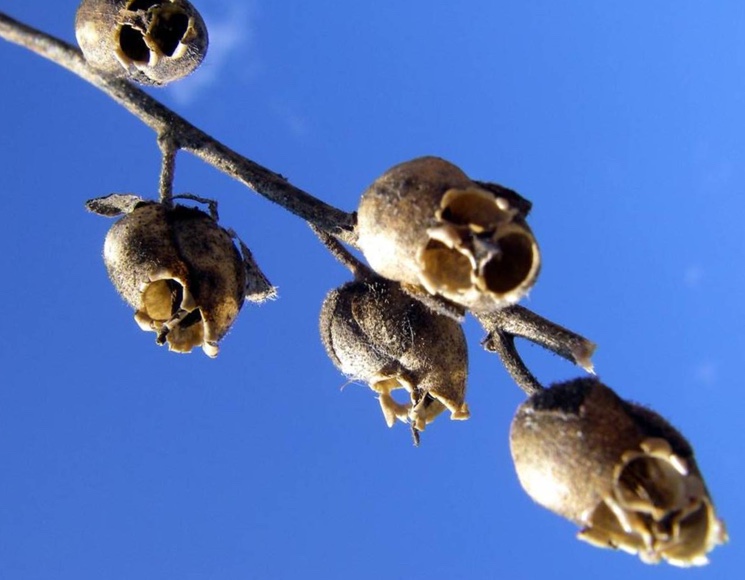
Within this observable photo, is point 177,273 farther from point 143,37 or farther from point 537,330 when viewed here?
point 537,330

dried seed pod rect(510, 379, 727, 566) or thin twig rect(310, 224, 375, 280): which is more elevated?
thin twig rect(310, 224, 375, 280)

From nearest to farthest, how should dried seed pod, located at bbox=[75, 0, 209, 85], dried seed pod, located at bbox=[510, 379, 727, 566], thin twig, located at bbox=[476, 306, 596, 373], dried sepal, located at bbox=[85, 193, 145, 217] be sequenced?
dried seed pod, located at bbox=[510, 379, 727, 566] < thin twig, located at bbox=[476, 306, 596, 373] < dried seed pod, located at bbox=[75, 0, 209, 85] < dried sepal, located at bbox=[85, 193, 145, 217]

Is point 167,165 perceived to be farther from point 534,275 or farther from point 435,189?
point 534,275

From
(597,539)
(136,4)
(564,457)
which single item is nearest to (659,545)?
(597,539)

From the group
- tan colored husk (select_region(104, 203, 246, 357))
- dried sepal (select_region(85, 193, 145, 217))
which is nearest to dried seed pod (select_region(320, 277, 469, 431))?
tan colored husk (select_region(104, 203, 246, 357))

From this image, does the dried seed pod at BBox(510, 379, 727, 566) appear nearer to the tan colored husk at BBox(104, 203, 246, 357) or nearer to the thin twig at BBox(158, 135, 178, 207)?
the tan colored husk at BBox(104, 203, 246, 357)

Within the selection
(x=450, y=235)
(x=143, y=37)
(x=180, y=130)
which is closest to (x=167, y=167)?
(x=180, y=130)
